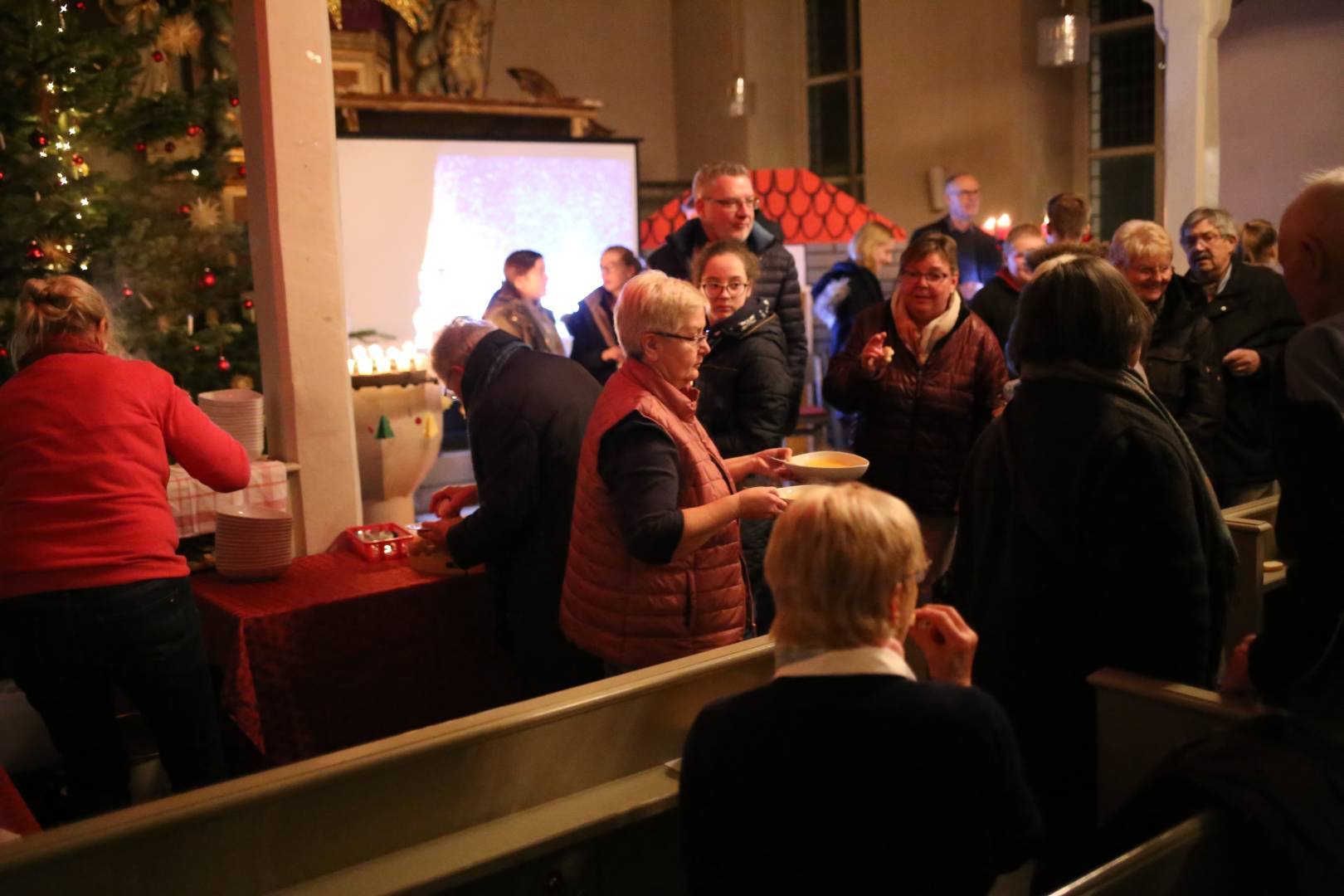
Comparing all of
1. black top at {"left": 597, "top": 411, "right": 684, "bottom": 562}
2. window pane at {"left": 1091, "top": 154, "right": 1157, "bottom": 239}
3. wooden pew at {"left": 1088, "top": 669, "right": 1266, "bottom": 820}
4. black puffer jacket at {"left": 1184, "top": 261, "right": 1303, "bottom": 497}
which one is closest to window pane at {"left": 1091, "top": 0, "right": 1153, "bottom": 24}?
window pane at {"left": 1091, "top": 154, "right": 1157, "bottom": 239}

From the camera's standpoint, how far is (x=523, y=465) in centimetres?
284

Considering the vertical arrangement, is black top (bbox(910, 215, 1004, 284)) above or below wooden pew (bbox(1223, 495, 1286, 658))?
above

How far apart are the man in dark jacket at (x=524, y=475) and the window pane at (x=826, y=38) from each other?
9.85 meters

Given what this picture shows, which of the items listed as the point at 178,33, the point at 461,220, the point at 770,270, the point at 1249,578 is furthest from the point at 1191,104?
the point at 178,33

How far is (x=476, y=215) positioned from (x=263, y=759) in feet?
23.4

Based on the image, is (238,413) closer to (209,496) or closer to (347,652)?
(209,496)

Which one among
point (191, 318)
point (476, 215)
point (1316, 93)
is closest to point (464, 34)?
point (476, 215)

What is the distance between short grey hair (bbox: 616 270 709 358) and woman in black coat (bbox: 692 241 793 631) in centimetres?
95

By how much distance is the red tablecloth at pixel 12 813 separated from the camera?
2.13 m

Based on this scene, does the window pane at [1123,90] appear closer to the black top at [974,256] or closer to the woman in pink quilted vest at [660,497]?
the black top at [974,256]

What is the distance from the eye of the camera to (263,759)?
3.21 metres

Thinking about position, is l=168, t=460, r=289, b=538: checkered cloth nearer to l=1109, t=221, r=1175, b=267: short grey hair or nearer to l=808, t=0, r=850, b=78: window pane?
l=1109, t=221, r=1175, b=267: short grey hair

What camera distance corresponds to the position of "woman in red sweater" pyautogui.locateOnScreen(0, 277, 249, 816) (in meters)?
2.60

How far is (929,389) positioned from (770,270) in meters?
0.85
